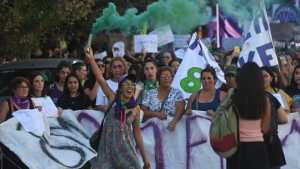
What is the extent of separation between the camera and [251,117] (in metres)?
7.14

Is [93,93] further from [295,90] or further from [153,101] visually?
[295,90]

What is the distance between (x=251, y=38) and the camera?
10.8 metres

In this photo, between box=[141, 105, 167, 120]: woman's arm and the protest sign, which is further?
box=[141, 105, 167, 120]: woman's arm

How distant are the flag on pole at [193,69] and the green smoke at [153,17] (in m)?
5.82

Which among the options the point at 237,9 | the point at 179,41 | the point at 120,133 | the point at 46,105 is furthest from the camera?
the point at 237,9

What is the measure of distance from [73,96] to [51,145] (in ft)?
3.00

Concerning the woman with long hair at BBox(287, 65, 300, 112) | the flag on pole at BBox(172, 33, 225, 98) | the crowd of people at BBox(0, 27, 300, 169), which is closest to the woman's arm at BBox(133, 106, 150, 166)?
the crowd of people at BBox(0, 27, 300, 169)

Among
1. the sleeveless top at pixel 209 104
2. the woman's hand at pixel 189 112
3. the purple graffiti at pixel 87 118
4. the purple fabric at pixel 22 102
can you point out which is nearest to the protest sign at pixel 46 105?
the purple fabric at pixel 22 102

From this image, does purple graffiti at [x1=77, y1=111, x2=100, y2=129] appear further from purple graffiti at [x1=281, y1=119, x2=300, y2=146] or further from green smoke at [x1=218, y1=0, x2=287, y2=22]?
green smoke at [x1=218, y1=0, x2=287, y2=22]

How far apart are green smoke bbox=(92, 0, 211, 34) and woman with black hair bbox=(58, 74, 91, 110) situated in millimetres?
6619

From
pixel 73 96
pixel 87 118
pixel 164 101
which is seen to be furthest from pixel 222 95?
pixel 73 96

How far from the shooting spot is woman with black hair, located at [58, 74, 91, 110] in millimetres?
10258

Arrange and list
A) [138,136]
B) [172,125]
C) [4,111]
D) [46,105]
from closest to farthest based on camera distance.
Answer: [138,136] → [4,111] → [46,105] → [172,125]

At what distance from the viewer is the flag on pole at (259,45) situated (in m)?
10.6
